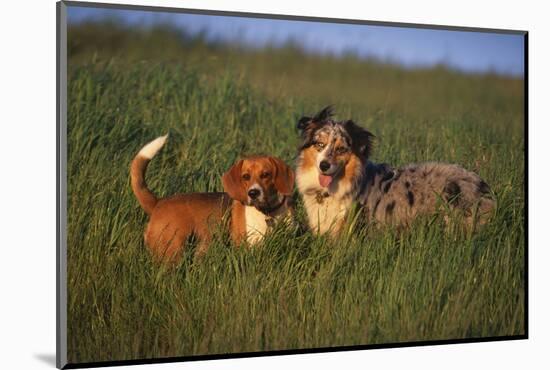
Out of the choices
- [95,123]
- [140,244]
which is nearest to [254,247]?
[140,244]

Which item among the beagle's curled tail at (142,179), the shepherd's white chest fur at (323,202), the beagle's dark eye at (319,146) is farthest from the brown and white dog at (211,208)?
the beagle's dark eye at (319,146)

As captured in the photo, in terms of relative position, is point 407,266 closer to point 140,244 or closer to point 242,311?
point 242,311

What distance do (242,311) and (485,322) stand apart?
1721 mm

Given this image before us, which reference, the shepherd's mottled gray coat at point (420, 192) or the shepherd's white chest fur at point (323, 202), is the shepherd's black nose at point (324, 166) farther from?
the shepherd's mottled gray coat at point (420, 192)

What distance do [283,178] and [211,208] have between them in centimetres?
47

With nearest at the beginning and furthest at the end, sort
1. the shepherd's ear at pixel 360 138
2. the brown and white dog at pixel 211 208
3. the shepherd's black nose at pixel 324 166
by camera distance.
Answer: the brown and white dog at pixel 211 208 < the shepherd's black nose at pixel 324 166 < the shepherd's ear at pixel 360 138

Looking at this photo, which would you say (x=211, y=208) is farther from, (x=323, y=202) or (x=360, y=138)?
Answer: (x=360, y=138)

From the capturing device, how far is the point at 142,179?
7043 millimetres

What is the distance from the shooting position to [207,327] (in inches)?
277

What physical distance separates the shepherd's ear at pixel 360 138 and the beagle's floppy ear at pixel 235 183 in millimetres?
731

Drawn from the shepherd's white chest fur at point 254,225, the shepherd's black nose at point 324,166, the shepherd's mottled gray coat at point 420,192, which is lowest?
the shepherd's white chest fur at point 254,225

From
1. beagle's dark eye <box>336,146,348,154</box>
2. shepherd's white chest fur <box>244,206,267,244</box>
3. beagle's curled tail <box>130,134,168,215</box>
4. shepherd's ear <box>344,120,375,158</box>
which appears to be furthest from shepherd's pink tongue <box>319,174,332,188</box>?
beagle's curled tail <box>130,134,168,215</box>

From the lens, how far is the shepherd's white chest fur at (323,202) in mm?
7262

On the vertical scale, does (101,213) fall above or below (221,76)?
below
